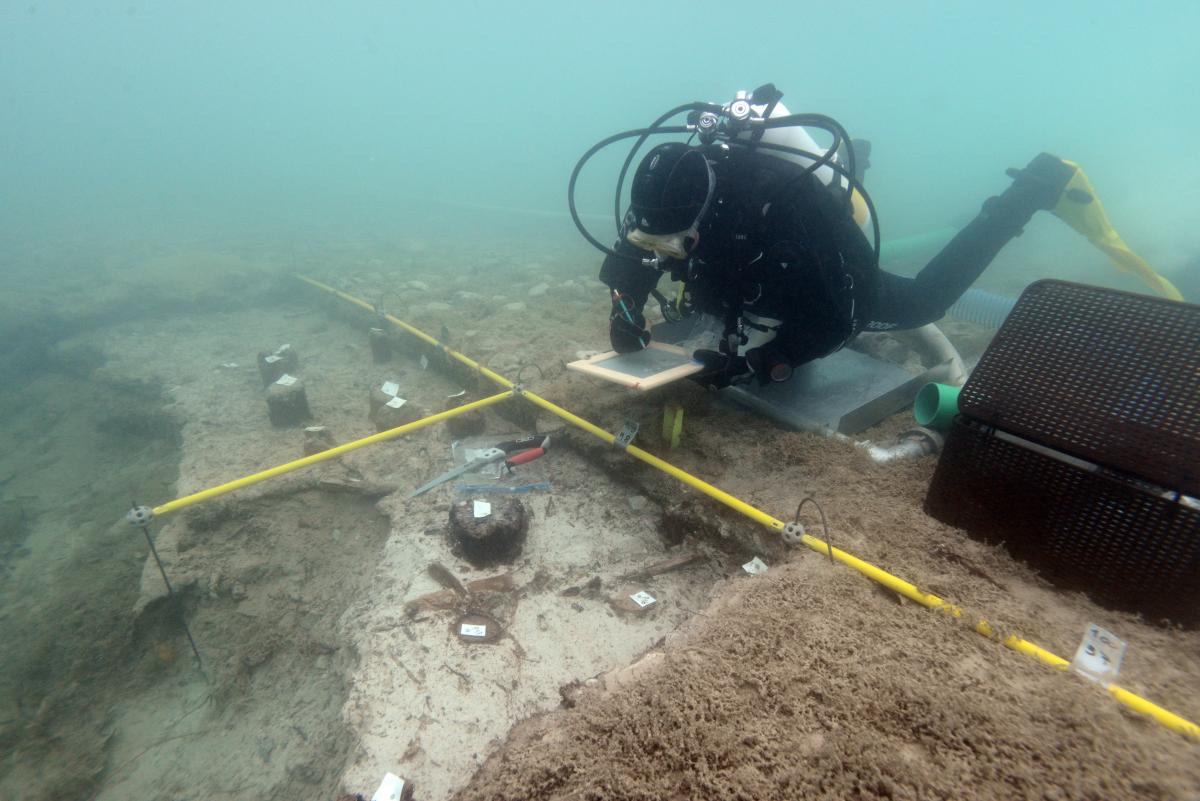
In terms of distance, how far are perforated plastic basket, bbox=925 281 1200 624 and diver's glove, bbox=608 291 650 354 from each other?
2.19 metres

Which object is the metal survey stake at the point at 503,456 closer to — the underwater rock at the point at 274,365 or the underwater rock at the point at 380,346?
the underwater rock at the point at 380,346

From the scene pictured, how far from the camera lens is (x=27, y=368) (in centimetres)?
834

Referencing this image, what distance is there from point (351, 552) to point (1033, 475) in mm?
4305

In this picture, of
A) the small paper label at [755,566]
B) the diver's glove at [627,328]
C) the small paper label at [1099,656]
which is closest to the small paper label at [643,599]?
the small paper label at [755,566]

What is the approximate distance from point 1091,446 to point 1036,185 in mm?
4620

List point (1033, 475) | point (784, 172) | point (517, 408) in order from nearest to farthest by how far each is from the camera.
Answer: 1. point (1033, 475)
2. point (784, 172)
3. point (517, 408)

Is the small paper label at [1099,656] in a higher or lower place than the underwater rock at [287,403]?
higher

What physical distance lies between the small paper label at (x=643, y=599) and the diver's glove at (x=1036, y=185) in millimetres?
5211

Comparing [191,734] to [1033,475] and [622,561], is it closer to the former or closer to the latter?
[622,561]

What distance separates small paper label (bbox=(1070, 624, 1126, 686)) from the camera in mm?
1635

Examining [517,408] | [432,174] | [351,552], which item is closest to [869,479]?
[517,408]

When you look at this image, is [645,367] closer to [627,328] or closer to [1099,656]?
[627,328]

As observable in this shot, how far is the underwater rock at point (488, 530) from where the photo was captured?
3330mm

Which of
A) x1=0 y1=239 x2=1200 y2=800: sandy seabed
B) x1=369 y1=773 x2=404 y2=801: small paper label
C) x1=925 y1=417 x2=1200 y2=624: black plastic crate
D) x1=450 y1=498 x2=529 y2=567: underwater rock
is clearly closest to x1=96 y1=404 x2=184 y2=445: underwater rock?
x1=0 y1=239 x2=1200 y2=800: sandy seabed
